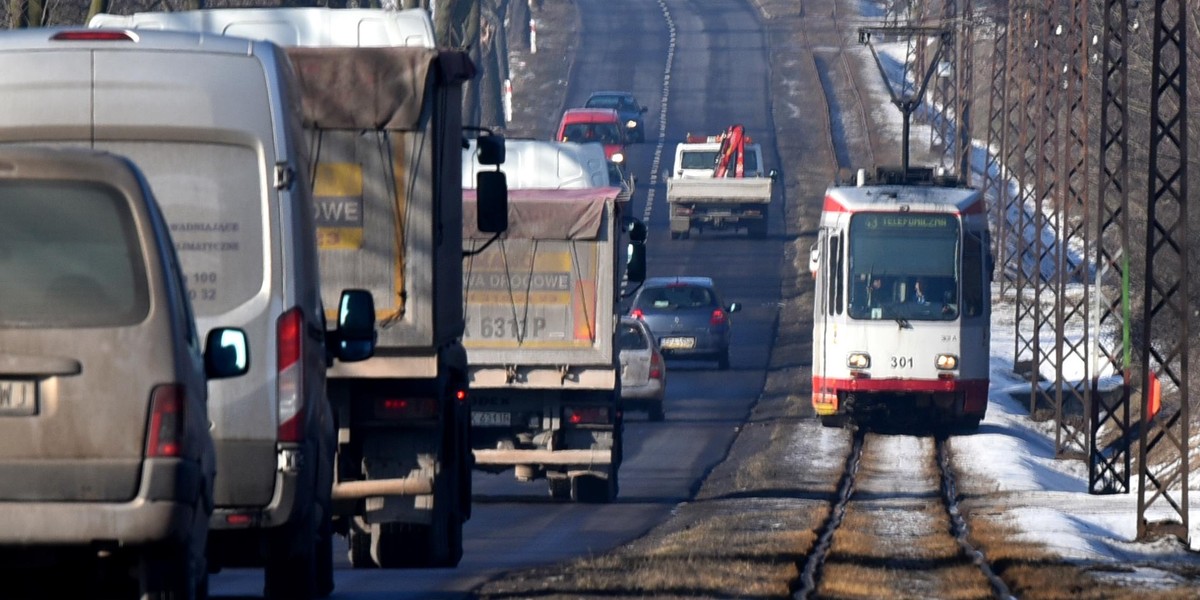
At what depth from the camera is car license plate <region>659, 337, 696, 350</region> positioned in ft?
121

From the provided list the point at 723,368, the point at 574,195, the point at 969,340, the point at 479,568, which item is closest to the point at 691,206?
the point at 723,368

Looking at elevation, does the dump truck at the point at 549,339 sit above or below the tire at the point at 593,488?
above

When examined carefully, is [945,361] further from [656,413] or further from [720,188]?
[720,188]

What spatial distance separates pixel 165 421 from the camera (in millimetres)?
7426

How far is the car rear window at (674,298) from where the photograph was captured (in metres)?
36.7

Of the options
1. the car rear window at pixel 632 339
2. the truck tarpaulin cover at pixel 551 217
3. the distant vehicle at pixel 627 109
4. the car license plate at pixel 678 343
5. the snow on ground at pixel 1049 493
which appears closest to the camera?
the snow on ground at pixel 1049 493

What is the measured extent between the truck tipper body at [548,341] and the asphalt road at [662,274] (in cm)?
54

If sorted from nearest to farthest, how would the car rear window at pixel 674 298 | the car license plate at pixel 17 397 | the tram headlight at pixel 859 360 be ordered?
1. the car license plate at pixel 17 397
2. the tram headlight at pixel 859 360
3. the car rear window at pixel 674 298

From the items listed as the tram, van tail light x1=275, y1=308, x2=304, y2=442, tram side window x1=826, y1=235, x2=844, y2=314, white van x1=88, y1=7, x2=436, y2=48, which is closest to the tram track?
the tram

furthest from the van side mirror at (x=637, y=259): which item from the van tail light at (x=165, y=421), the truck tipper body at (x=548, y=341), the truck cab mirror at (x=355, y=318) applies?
the van tail light at (x=165, y=421)

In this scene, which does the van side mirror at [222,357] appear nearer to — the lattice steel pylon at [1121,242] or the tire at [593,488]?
the tire at [593,488]

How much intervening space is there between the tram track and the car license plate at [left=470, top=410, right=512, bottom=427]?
3.23 meters

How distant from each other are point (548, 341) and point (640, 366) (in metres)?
9.15

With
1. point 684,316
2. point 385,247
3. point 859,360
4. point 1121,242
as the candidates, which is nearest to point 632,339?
point 859,360
